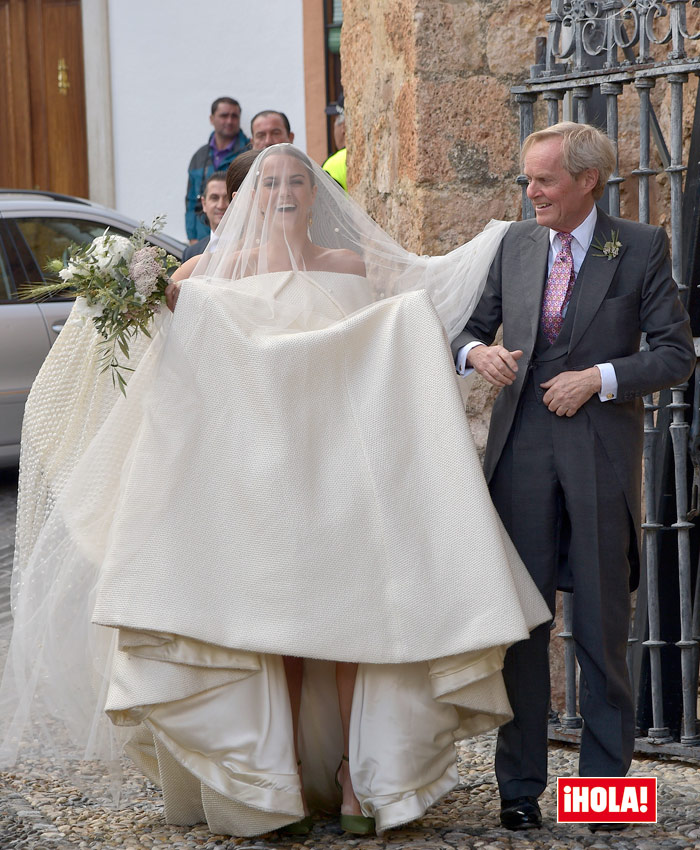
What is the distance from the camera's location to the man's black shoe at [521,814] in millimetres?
3879

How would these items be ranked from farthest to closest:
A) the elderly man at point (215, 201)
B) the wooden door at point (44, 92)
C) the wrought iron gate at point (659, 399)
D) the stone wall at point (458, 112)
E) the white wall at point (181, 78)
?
the wooden door at point (44, 92) < the white wall at point (181, 78) < the elderly man at point (215, 201) < the stone wall at point (458, 112) < the wrought iron gate at point (659, 399)

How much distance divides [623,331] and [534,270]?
33 cm

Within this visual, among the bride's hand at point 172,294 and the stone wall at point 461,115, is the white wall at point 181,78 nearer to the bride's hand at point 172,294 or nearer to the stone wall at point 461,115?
the stone wall at point 461,115

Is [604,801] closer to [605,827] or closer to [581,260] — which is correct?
[605,827]

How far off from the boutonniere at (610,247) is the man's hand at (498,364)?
1.27 ft

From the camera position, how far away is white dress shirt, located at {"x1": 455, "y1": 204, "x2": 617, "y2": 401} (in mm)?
3809

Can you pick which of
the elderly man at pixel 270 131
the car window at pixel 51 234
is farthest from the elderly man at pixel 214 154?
the elderly man at pixel 270 131

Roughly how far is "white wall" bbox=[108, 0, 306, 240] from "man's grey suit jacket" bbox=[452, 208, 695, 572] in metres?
6.87

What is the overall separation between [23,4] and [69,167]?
4.81 feet

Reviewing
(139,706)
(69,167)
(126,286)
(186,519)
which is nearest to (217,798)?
(139,706)

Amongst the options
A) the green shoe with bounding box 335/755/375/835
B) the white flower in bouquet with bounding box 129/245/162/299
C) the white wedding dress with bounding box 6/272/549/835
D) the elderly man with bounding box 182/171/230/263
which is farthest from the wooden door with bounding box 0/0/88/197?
the green shoe with bounding box 335/755/375/835

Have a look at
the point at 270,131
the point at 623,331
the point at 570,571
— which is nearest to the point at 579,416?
the point at 623,331

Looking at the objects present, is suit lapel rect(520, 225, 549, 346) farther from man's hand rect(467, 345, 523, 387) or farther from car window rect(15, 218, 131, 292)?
car window rect(15, 218, 131, 292)

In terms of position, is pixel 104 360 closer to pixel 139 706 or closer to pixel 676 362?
pixel 139 706
